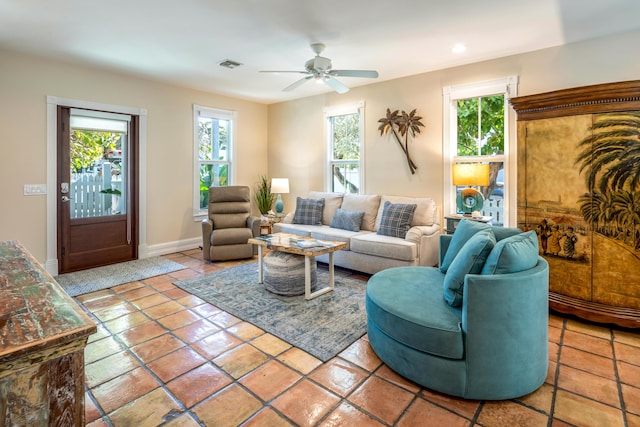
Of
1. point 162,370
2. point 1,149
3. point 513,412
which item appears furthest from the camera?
point 1,149

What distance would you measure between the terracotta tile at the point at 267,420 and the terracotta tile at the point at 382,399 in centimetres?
40

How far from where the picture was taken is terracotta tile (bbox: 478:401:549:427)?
67.5 inches

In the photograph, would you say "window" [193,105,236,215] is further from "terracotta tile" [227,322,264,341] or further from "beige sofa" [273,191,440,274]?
"terracotta tile" [227,322,264,341]

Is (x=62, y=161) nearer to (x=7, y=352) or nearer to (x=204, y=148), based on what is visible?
(x=204, y=148)

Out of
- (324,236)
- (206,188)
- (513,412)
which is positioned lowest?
(513,412)

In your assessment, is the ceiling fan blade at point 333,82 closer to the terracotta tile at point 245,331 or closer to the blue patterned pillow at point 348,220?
the blue patterned pillow at point 348,220

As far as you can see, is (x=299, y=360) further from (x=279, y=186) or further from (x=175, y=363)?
(x=279, y=186)

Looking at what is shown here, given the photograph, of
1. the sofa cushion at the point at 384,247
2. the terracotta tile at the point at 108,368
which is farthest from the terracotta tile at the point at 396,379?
the sofa cushion at the point at 384,247

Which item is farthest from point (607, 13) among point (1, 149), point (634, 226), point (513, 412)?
point (1, 149)

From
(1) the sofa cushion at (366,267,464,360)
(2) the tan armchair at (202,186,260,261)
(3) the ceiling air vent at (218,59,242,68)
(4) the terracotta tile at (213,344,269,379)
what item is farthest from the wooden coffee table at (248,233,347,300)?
(3) the ceiling air vent at (218,59,242,68)

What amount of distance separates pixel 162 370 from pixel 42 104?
383 centimetres

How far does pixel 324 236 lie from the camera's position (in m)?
4.55

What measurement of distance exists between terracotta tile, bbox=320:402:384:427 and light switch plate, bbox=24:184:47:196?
4.43 meters

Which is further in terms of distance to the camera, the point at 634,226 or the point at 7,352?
the point at 634,226
